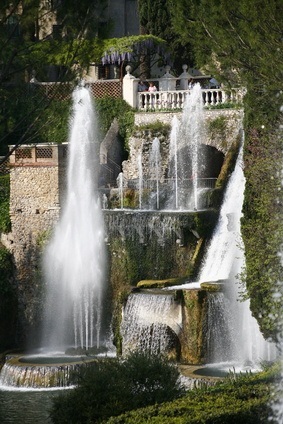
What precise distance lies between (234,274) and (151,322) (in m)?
2.26

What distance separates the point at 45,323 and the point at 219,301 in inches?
260

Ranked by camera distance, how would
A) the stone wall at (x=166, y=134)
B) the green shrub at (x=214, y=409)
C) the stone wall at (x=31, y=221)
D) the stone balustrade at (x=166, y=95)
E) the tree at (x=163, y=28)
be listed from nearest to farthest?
the green shrub at (x=214, y=409) < the stone wall at (x=31, y=221) < the stone wall at (x=166, y=134) < the stone balustrade at (x=166, y=95) < the tree at (x=163, y=28)

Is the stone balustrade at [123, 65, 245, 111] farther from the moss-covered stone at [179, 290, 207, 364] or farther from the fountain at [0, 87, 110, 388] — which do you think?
the moss-covered stone at [179, 290, 207, 364]

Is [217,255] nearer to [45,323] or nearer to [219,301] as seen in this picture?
[219,301]

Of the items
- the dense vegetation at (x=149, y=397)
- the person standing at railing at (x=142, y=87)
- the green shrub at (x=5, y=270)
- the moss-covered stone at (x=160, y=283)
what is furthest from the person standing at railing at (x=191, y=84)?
the dense vegetation at (x=149, y=397)

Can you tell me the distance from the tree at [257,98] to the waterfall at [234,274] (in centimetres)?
93

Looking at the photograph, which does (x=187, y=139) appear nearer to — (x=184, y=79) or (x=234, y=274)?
(x=184, y=79)

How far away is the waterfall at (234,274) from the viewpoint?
2762cm

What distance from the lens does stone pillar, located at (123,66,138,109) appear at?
1454 inches

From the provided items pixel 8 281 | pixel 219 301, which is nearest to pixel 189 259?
pixel 219 301

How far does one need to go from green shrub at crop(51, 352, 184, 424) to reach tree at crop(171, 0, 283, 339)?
289 cm

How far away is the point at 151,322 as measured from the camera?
1111 inches

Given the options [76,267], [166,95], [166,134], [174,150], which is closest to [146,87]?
[166,95]

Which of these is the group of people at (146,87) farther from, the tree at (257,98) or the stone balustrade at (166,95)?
the tree at (257,98)
